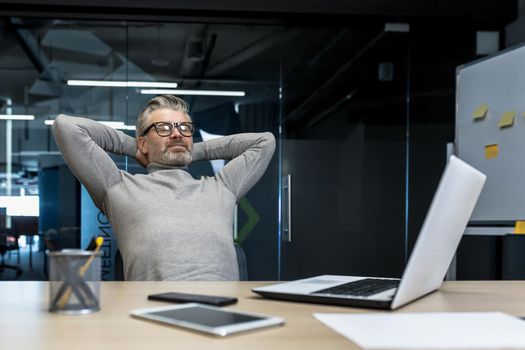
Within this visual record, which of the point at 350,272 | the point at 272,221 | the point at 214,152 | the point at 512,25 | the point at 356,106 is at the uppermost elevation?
the point at 512,25

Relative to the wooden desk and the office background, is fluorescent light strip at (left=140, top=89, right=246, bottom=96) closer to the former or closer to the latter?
the office background

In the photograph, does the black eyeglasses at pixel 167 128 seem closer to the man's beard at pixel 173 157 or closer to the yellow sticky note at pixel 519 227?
the man's beard at pixel 173 157

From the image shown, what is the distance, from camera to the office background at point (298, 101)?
14.0ft

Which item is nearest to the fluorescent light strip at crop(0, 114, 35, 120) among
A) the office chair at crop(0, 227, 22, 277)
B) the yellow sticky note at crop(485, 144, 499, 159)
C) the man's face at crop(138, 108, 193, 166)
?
the office chair at crop(0, 227, 22, 277)

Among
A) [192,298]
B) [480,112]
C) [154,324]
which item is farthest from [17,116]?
[154,324]

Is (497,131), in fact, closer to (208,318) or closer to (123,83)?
(123,83)

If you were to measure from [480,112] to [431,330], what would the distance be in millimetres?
2847

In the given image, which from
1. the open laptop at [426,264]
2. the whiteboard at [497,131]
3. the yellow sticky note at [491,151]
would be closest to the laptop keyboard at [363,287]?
the open laptop at [426,264]

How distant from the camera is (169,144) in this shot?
2.15 m

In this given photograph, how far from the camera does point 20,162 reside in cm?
430

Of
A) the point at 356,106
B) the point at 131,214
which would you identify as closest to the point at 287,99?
the point at 356,106

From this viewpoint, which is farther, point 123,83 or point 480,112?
point 123,83

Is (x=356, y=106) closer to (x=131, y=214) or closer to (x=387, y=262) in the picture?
(x=387, y=262)

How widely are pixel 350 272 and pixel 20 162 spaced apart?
2.62 metres
